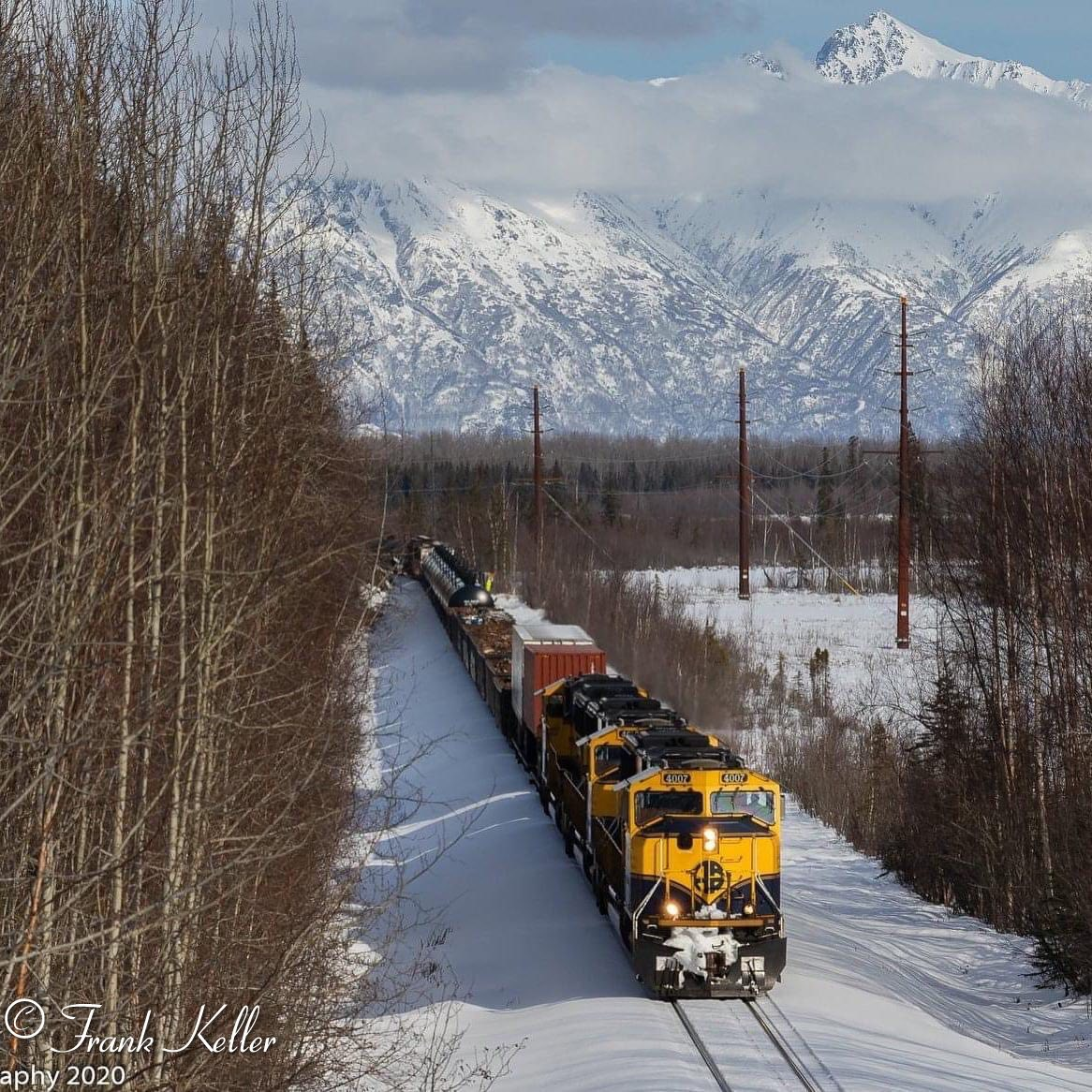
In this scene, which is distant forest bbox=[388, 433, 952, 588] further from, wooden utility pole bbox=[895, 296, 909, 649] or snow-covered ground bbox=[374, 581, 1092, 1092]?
snow-covered ground bbox=[374, 581, 1092, 1092]

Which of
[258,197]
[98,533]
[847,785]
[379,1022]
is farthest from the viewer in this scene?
[847,785]

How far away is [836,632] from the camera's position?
65688 mm

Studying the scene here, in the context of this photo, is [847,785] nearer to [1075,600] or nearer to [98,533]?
[1075,600]

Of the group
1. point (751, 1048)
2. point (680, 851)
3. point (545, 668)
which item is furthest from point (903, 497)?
point (751, 1048)

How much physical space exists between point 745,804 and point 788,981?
243cm

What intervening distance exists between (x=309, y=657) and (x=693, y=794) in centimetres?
710

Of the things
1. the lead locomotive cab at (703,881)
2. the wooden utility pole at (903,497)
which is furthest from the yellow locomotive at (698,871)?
the wooden utility pole at (903,497)

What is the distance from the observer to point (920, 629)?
60.2m

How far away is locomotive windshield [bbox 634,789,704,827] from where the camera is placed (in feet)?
60.2

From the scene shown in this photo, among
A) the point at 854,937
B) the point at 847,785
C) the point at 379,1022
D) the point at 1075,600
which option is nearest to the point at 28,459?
the point at 379,1022

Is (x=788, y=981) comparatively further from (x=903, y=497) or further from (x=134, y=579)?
(x=903, y=497)

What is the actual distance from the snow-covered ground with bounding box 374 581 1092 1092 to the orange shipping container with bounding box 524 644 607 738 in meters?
1.93

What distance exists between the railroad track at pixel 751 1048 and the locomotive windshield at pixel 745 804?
7.85ft

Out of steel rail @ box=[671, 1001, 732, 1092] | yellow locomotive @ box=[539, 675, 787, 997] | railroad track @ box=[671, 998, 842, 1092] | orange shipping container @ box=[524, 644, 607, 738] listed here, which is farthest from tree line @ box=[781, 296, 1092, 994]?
orange shipping container @ box=[524, 644, 607, 738]
